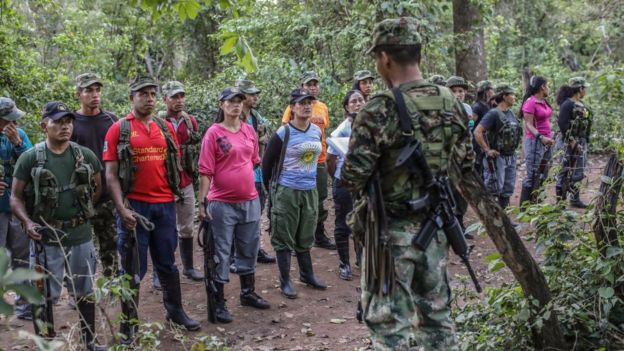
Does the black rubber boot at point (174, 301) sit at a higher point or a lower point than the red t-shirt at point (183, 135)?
lower

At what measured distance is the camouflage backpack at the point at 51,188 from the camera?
17.2ft

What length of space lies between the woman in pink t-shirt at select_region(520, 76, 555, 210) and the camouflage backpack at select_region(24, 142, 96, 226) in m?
6.57

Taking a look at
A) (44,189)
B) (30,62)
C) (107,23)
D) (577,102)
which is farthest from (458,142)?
(107,23)

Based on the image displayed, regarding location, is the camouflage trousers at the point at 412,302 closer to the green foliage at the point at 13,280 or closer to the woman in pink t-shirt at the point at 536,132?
the green foliage at the point at 13,280

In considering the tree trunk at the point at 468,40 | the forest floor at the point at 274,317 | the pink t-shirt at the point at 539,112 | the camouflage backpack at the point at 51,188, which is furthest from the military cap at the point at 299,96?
the tree trunk at the point at 468,40

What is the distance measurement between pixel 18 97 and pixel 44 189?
14.0ft

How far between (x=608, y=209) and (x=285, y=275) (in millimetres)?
3560

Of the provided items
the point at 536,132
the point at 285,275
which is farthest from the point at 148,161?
the point at 536,132

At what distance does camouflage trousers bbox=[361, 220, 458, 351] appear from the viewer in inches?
145

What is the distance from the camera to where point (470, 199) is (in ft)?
13.9

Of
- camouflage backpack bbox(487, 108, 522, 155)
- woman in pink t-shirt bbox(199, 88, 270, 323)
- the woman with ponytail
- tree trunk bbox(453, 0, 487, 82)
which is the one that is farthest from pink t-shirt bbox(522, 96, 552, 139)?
woman in pink t-shirt bbox(199, 88, 270, 323)

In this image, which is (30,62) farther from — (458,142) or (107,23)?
(107,23)

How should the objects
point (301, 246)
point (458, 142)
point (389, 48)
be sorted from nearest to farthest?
point (389, 48)
point (458, 142)
point (301, 246)

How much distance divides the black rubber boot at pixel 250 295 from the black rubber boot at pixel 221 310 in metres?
0.36
